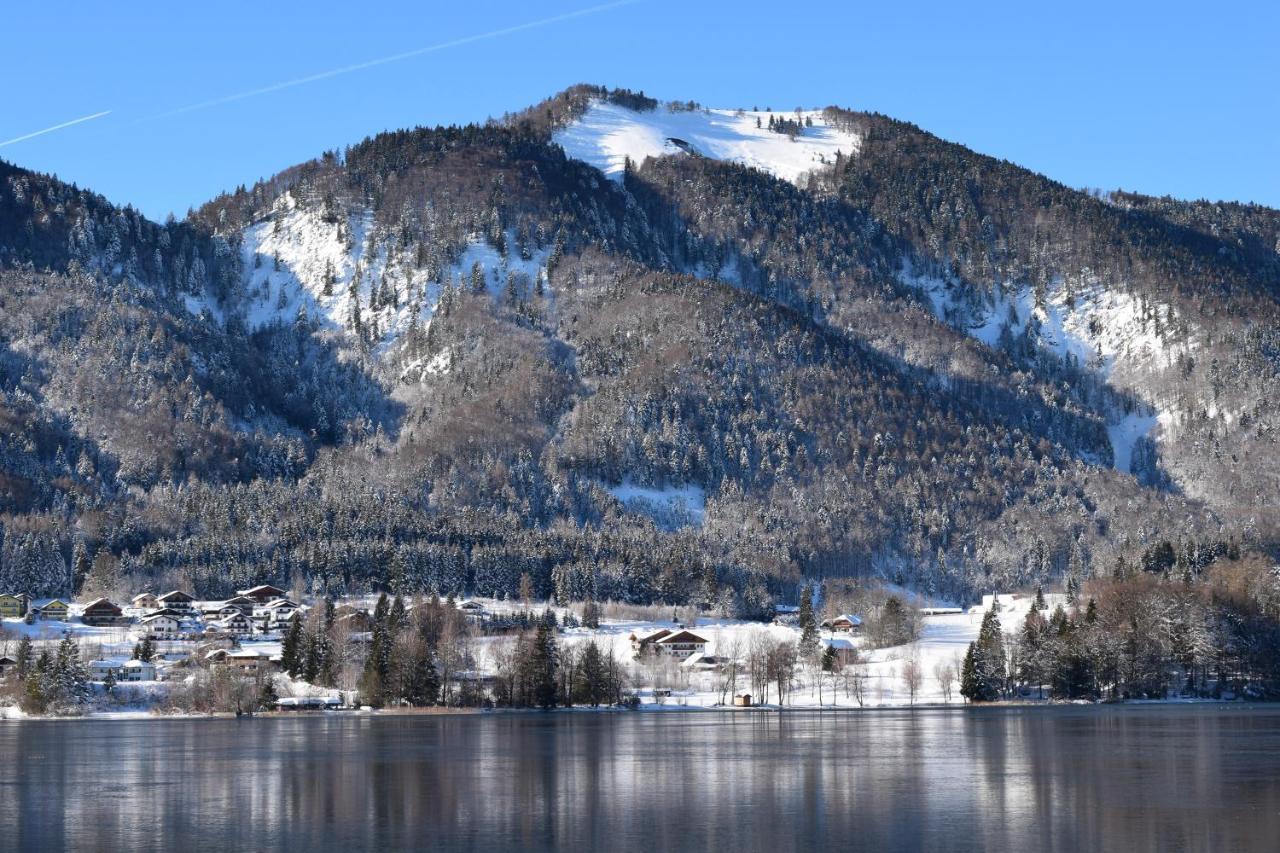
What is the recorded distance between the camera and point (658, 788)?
82.9 m

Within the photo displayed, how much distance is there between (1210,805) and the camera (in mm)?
73250

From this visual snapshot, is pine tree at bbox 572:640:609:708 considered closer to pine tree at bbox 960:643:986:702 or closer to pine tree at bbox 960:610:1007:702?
pine tree at bbox 960:643:986:702

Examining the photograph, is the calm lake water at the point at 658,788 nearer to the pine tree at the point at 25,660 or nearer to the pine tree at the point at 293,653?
the pine tree at the point at 25,660

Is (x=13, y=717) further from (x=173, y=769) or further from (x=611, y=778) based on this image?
(x=611, y=778)

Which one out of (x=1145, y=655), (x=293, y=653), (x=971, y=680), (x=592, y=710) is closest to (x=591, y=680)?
(x=592, y=710)

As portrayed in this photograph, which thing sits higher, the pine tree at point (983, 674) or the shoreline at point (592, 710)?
the pine tree at point (983, 674)

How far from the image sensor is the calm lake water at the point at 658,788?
218ft

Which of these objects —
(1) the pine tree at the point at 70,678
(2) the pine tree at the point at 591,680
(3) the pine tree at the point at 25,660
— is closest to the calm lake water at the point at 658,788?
(1) the pine tree at the point at 70,678

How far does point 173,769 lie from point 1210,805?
58943 mm

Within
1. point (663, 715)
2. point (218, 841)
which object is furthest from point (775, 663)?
point (218, 841)

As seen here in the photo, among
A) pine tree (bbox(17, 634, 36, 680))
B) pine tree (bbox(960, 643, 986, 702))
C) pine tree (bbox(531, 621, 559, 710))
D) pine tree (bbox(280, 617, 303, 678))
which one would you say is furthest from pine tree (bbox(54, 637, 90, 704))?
pine tree (bbox(960, 643, 986, 702))

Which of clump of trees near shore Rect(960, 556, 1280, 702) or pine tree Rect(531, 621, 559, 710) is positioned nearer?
pine tree Rect(531, 621, 559, 710)

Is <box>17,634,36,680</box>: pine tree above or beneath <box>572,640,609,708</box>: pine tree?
above

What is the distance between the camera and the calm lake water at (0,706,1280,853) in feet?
218
